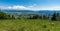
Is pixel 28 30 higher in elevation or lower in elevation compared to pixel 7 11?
lower

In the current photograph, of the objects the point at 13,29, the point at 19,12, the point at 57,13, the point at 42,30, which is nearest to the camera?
the point at 13,29

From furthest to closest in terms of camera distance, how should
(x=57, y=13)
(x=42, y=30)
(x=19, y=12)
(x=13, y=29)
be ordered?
(x=19, y=12) < (x=57, y=13) < (x=42, y=30) < (x=13, y=29)

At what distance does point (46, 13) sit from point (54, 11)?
496 mm

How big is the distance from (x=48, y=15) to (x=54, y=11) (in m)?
0.42

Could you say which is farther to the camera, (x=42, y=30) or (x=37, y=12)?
(x=37, y=12)

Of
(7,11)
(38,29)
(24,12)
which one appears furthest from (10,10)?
(38,29)

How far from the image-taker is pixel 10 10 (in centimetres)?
729

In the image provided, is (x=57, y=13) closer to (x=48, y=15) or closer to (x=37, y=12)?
(x=48, y=15)

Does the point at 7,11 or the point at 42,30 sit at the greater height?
the point at 7,11

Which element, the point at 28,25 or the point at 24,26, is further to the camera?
the point at 28,25

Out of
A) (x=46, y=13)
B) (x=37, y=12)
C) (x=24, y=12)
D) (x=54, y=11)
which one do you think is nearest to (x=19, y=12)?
(x=24, y=12)

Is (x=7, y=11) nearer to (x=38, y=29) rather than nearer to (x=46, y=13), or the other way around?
(x=46, y=13)

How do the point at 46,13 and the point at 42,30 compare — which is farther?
the point at 46,13

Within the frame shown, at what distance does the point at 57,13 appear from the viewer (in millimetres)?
7008
